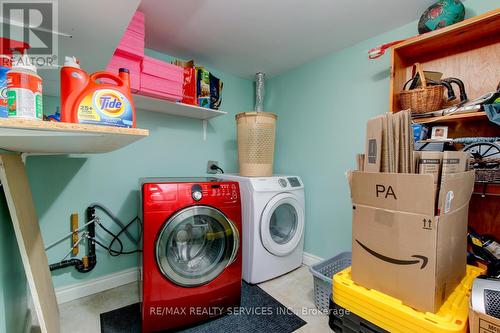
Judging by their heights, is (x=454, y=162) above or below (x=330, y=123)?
below

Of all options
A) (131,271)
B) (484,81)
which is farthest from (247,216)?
(484,81)

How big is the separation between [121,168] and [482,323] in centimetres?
224

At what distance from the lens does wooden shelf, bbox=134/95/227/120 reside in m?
1.81

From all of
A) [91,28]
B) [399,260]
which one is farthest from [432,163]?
[91,28]

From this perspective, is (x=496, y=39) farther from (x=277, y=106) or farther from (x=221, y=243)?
(x=221, y=243)

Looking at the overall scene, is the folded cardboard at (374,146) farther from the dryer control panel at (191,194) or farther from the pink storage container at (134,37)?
the pink storage container at (134,37)

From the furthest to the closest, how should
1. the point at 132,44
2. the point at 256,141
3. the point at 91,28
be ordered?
the point at 256,141
the point at 132,44
the point at 91,28

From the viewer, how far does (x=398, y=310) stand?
0.94 meters

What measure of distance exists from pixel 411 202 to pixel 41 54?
1.67 m

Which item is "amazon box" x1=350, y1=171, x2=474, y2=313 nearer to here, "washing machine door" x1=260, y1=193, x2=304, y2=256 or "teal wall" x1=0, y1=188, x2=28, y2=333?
"washing machine door" x1=260, y1=193, x2=304, y2=256

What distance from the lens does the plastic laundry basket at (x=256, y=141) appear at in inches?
82.4

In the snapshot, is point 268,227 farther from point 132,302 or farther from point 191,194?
point 132,302

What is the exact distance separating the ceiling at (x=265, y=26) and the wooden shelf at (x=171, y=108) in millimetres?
542

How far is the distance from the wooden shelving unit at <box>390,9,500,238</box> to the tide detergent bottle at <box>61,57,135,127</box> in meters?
1.60
